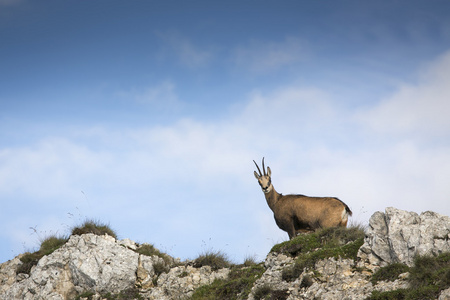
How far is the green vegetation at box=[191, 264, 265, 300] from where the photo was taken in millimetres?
16109

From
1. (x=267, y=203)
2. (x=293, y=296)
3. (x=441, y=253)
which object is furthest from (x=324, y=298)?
(x=267, y=203)

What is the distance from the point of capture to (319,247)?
16594 mm

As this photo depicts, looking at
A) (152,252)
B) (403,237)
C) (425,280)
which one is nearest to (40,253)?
(152,252)

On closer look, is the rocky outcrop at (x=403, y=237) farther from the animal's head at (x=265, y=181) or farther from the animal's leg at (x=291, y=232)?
the animal's head at (x=265, y=181)

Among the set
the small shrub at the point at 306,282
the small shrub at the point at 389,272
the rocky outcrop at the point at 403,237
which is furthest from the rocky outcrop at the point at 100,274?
the small shrub at the point at 389,272

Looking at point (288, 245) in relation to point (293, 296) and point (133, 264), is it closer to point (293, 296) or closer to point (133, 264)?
point (293, 296)

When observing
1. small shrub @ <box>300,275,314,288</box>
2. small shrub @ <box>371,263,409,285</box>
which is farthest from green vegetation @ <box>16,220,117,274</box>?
small shrub @ <box>371,263,409,285</box>

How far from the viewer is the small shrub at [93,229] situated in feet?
72.2

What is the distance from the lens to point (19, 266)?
22266mm

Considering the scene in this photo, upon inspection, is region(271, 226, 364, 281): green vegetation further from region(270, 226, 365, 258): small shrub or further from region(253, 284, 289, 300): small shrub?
region(253, 284, 289, 300): small shrub

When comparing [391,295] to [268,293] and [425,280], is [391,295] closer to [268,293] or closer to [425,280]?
[425,280]

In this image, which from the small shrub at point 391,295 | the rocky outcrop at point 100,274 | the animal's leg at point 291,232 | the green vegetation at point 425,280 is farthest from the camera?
the animal's leg at point 291,232

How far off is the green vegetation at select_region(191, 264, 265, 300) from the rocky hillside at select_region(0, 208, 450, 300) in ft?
0.13

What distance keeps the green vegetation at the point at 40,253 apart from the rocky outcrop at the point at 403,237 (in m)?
14.4
